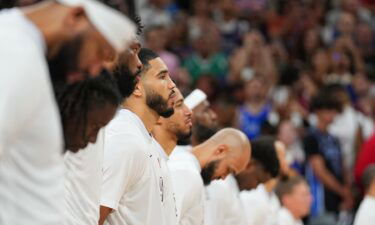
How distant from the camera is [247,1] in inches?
715

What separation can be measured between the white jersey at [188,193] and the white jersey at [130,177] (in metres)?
0.86

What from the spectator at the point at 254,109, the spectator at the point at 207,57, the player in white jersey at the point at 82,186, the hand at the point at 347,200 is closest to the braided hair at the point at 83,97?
the player in white jersey at the point at 82,186

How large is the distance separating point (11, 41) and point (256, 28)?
45.8ft

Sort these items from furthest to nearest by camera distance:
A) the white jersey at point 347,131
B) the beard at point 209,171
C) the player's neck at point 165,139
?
the white jersey at point 347,131, the beard at point 209,171, the player's neck at point 165,139

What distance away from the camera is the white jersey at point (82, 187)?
5.27 meters

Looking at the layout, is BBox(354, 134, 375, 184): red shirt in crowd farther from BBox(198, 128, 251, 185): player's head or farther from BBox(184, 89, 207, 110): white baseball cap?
BBox(198, 128, 251, 185): player's head

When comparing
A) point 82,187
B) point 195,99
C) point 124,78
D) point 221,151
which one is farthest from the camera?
point 195,99

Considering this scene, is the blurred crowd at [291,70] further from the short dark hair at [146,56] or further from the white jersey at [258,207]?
the short dark hair at [146,56]

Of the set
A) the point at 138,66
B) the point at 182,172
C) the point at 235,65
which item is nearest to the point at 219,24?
the point at 235,65

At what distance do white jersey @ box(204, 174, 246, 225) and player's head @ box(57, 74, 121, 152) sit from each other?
3.37 meters

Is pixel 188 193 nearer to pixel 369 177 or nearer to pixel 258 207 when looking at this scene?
pixel 258 207

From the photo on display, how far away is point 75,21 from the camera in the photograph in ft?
11.5

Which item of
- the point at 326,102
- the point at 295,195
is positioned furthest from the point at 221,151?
the point at 326,102

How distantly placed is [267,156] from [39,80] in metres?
5.71
